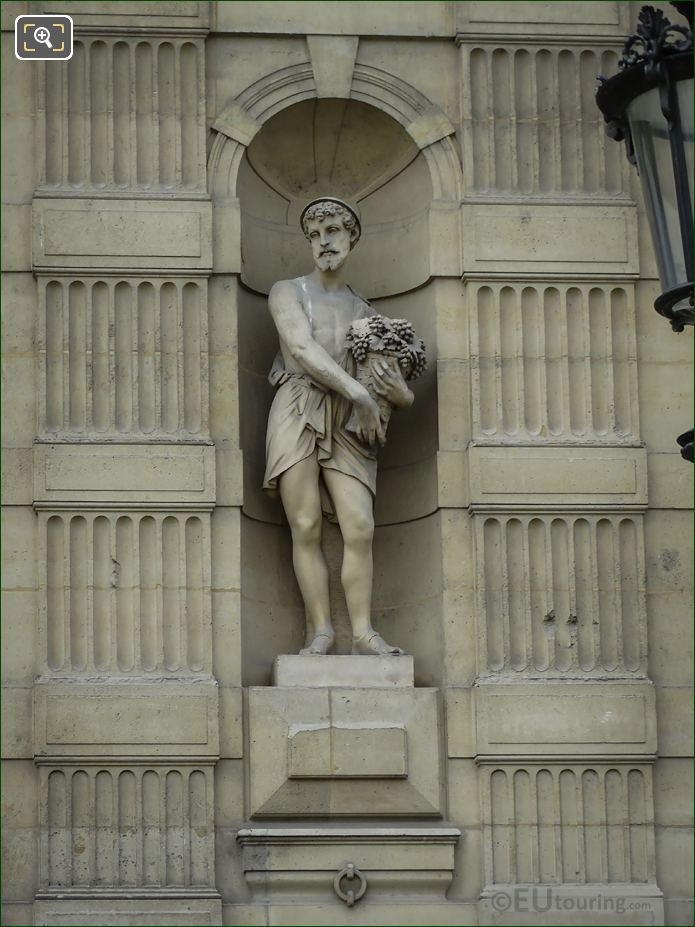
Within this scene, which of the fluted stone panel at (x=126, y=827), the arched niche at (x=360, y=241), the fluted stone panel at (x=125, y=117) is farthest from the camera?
the arched niche at (x=360, y=241)

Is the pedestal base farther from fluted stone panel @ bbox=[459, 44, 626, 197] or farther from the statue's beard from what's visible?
fluted stone panel @ bbox=[459, 44, 626, 197]

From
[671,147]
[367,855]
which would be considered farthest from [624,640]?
[671,147]

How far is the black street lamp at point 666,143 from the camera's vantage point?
10.0 metres

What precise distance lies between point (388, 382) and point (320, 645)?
5.16 ft

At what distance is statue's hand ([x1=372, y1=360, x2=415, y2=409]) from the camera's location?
41.8 ft

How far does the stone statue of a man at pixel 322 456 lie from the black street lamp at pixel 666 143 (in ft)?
9.20

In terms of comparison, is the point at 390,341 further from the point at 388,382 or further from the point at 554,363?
the point at 554,363

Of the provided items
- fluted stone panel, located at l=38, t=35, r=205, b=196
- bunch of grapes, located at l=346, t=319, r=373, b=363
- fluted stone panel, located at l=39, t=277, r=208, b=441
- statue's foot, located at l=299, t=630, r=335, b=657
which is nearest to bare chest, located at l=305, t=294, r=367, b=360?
bunch of grapes, located at l=346, t=319, r=373, b=363

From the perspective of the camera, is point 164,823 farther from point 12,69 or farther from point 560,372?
point 12,69

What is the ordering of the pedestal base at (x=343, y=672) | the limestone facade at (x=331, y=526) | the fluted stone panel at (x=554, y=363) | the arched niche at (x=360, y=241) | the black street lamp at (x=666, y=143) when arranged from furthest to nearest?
the arched niche at (x=360, y=241) → the fluted stone panel at (x=554, y=363) → the pedestal base at (x=343, y=672) → the limestone facade at (x=331, y=526) → the black street lamp at (x=666, y=143)

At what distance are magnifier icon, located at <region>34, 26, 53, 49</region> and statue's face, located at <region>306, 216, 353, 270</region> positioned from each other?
190 centimetres

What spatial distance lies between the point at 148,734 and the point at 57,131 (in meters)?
3.65

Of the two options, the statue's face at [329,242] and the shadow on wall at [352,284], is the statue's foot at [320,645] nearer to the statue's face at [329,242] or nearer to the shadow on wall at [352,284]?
the shadow on wall at [352,284]

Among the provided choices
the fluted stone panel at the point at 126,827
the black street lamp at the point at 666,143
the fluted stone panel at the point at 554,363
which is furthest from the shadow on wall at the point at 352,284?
the black street lamp at the point at 666,143
